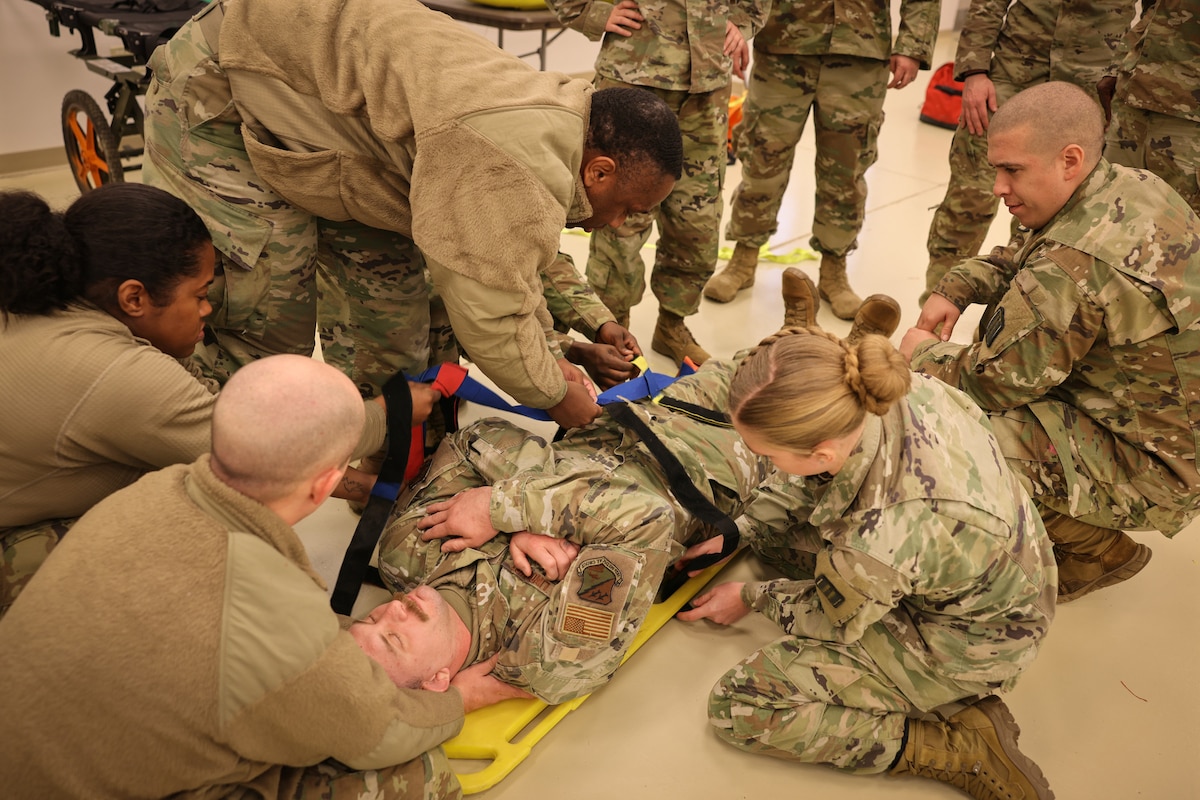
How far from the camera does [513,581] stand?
6.46ft

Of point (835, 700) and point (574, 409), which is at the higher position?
point (574, 409)

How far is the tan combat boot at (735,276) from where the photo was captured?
12.2ft

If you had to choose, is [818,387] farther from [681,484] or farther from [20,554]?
[20,554]

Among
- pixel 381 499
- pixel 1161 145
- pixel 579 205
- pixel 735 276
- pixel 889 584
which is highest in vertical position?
pixel 579 205

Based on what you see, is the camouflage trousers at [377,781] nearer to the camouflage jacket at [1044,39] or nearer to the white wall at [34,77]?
the camouflage jacket at [1044,39]

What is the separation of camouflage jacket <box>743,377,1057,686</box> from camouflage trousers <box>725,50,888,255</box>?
1.81 m

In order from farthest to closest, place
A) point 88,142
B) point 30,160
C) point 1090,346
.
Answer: point 30,160 < point 88,142 < point 1090,346

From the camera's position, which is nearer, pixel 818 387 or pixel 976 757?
pixel 818 387

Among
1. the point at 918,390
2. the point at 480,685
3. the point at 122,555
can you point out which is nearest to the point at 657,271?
the point at 918,390

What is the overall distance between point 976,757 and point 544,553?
3.25 feet

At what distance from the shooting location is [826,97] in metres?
3.32

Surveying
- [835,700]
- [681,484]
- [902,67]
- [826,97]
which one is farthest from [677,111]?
[835,700]

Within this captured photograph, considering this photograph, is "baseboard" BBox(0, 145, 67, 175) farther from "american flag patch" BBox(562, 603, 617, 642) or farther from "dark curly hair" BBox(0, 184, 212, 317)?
"american flag patch" BBox(562, 603, 617, 642)

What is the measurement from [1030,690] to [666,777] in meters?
0.92
